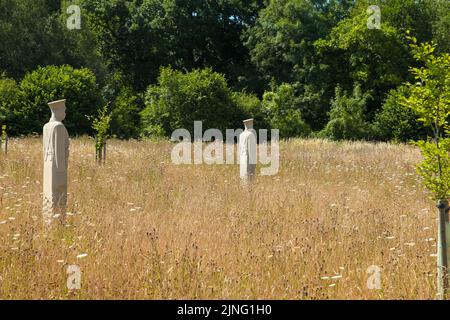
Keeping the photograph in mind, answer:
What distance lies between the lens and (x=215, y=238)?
6250 mm

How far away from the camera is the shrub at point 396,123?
31.0 meters

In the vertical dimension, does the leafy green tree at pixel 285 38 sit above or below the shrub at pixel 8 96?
above

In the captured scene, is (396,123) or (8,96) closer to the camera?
(8,96)

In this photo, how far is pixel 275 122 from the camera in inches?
1224

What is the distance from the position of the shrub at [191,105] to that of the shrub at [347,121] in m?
5.52

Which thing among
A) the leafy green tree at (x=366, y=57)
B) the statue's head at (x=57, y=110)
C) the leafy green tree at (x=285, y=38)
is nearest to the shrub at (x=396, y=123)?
the leafy green tree at (x=366, y=57)

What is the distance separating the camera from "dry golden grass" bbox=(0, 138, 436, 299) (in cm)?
471

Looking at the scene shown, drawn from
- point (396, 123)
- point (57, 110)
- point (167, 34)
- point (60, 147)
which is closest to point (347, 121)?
point (396, 123)

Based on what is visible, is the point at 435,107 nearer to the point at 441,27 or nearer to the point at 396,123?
the point at 396,123

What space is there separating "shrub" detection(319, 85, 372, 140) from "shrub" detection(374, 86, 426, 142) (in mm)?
795

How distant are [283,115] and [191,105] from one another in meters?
5.64

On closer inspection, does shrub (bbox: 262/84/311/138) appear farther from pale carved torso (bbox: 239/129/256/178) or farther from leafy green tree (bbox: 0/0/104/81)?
pale carved torso (bbox: 239/129/256/178)

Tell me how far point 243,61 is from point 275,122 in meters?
10.6

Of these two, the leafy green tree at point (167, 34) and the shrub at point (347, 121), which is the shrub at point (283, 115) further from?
the leafy green tree at point (167, 34)
